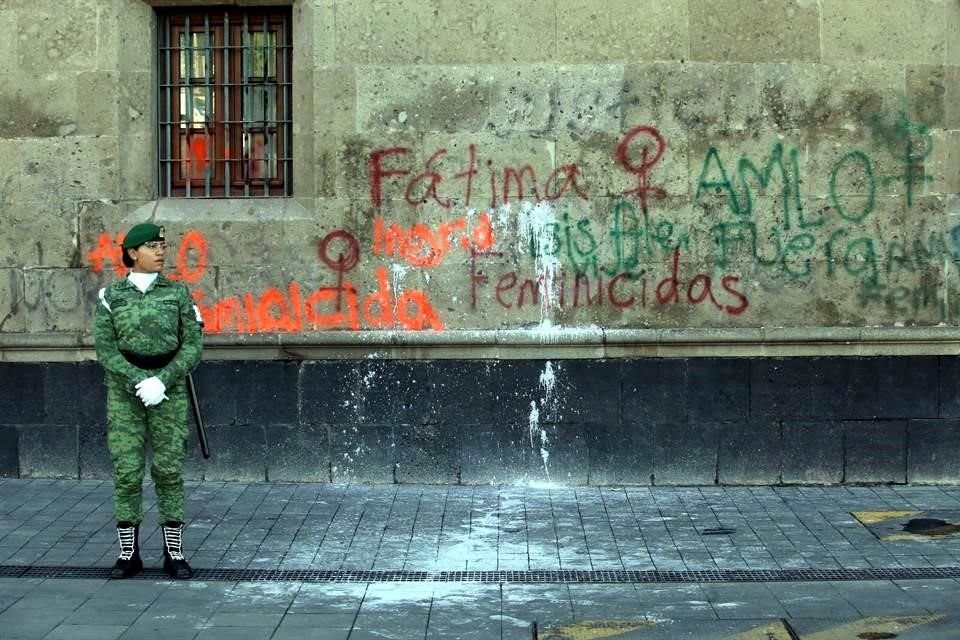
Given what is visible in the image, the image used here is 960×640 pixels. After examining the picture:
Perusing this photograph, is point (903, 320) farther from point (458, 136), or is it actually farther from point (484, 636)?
point (484, 636)

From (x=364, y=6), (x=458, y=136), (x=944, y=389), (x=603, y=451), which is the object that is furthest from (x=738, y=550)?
A: (x=364, y=6)

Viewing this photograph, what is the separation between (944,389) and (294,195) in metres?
4.80

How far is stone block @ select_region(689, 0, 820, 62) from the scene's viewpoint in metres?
10.5

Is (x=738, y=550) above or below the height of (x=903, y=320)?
below

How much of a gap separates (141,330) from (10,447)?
3.34 metres

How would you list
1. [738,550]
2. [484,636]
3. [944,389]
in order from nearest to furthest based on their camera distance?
[484,636] < [738,550] < [944,389]

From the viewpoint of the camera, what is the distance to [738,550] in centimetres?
851

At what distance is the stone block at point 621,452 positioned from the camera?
10.5 meters

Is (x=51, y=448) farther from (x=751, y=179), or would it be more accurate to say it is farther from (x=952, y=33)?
(x=952, y=33)

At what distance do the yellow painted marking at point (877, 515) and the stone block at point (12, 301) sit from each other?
19.6ft

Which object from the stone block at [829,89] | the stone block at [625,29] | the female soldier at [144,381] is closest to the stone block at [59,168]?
the female soldier at [144,381]

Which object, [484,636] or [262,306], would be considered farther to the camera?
[262,306]

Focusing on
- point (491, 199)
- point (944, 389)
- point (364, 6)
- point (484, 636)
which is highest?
point (364, 6)

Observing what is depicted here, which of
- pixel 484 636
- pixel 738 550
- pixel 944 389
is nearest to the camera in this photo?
pixel 484 636
